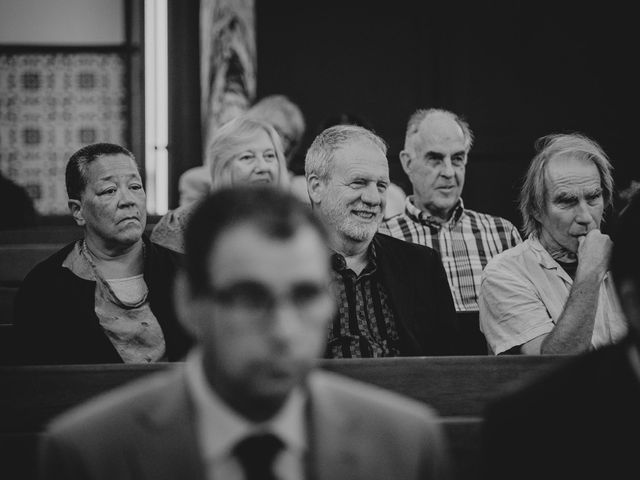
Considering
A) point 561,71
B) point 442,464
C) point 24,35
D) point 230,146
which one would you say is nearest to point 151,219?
point 230,146

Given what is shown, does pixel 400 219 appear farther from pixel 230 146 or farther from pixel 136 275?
pixel 136 275

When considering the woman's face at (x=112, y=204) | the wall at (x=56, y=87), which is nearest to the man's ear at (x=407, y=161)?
the woman's face at (x=112, y=204)

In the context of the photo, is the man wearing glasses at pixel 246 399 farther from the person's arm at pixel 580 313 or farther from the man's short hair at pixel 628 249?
the person's arm at pixel 580 313

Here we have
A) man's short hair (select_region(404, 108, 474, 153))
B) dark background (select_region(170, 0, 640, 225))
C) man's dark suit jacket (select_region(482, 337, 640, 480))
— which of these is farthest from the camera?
dark background (select_region(170, 0, 640, 225))

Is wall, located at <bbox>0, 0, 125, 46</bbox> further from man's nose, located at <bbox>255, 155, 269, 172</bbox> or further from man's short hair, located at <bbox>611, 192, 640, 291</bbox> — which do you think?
man's short hair, located at <bbox>611, 192, 640, 291</bbox>

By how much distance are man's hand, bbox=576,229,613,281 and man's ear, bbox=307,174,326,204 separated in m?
0.87

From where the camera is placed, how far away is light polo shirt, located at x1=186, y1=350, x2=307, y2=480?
1.29 meters

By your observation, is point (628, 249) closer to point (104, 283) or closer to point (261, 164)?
point (104, 283)

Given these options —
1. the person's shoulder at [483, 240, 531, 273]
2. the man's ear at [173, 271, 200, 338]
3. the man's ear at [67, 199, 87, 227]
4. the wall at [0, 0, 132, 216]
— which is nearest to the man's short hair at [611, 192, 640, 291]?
the man's ear at [173, 271, 200, 338]

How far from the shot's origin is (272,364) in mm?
1274

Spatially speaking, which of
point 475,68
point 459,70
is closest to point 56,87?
point 459,70

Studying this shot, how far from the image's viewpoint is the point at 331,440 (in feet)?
4.33

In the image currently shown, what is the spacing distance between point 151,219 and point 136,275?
2446mm

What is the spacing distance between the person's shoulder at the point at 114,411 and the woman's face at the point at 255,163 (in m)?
2.51
